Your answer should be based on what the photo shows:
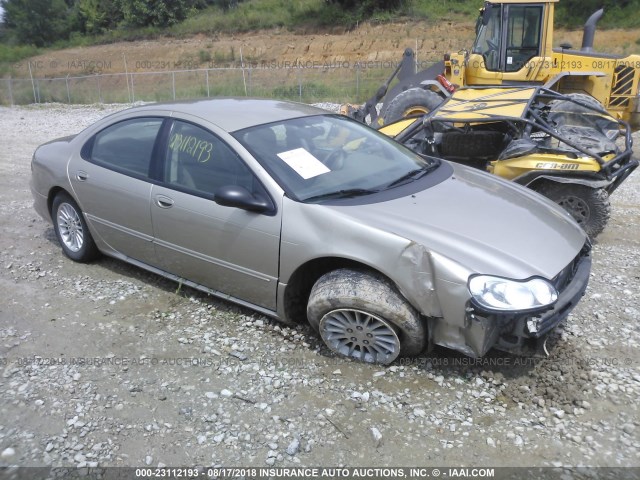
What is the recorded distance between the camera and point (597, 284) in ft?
15.4

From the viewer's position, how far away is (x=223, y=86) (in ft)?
80.7

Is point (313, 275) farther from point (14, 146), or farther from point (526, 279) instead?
point (14, 146)

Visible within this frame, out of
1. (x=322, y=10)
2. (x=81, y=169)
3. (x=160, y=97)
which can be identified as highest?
(x=322, y=10)

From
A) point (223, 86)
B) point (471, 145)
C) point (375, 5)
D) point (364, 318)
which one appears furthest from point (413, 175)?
point (375, 5)

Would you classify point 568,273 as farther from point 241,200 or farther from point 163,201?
point 163,201

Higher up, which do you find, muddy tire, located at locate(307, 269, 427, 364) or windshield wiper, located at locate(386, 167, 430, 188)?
windshield wiper, located at locate(386, 167, 430, 188)

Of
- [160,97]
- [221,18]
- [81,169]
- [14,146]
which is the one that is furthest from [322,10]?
[81,169]

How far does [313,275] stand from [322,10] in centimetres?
3684

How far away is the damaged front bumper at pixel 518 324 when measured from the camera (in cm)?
304

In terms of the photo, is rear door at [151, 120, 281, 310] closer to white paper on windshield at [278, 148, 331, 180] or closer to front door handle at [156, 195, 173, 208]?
front door handle at [156, 195, 173, 208]

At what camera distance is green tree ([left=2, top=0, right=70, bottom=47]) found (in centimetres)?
5350

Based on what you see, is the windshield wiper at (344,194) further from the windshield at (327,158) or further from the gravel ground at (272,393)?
the gravel ground at (272,393)

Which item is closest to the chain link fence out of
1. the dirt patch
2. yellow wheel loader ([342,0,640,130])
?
the dirt patch

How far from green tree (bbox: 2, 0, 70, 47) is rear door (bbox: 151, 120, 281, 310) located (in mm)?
58015
